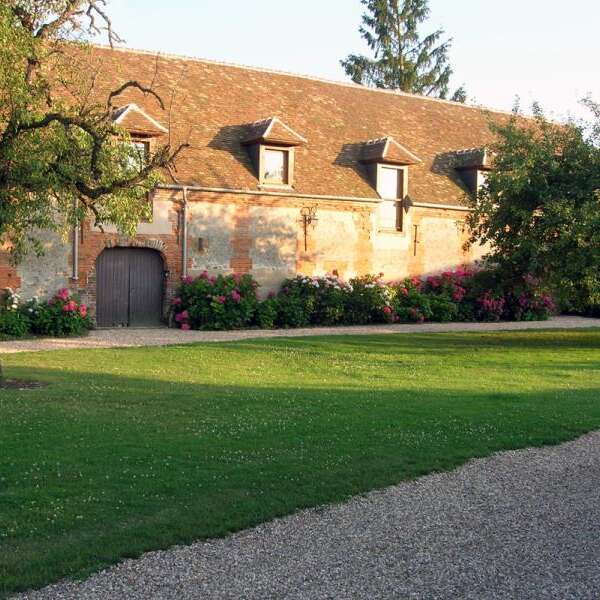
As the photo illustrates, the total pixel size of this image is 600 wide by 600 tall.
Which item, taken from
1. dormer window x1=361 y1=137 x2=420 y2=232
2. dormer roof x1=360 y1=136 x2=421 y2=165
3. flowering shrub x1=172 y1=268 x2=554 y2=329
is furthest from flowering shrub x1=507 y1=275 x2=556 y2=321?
dormer roof x1=360 y1=136 x2=421 y2=165

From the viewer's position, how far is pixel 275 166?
78.5 feet

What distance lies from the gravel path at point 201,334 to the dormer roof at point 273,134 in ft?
18.2

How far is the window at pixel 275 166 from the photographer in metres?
23.7

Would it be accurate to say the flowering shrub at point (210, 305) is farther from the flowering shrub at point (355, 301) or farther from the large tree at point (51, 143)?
the large tree at point (51, 143)

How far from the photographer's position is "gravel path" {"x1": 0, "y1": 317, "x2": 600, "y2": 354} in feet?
57.4

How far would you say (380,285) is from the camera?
2461 centimetres

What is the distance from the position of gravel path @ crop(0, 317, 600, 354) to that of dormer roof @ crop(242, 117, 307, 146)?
5.54 meters

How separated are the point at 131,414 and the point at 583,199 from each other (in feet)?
40.7

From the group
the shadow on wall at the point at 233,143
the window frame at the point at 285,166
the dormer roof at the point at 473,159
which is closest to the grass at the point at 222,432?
the window frame at the point at 285,166

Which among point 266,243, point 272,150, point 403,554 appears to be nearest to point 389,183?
point 272,150

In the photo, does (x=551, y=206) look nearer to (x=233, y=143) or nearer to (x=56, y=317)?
(x=233, y=143)

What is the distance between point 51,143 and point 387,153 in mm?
15677

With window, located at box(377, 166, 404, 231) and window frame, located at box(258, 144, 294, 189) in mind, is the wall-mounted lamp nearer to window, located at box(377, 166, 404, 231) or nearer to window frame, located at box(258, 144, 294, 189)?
window frame, located at box(258, 144, 294, 189)

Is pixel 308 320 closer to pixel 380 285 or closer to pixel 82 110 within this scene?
pixel 380 285
